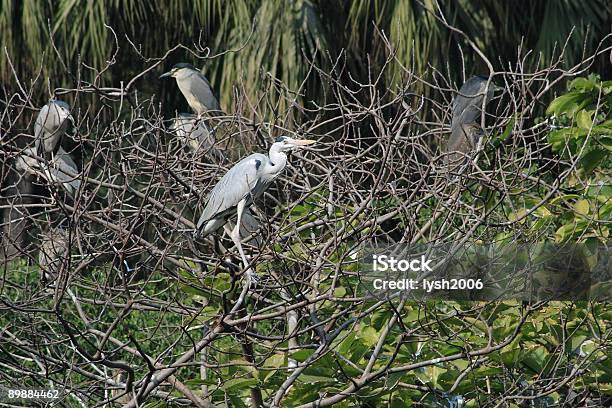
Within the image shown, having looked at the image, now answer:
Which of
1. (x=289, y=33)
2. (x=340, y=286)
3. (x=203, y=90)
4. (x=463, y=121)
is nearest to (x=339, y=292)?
(x=340, y=286)

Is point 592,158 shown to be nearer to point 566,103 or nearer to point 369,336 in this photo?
point 566,103

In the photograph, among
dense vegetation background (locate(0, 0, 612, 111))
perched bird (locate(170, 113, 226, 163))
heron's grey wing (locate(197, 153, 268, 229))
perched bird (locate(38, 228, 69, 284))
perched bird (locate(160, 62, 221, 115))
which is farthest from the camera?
dense vegetation background (locate(0, 0, 612, 111))

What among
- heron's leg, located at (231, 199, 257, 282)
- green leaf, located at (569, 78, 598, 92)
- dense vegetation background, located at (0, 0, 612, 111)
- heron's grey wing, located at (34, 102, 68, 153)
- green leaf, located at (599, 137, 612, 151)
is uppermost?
green leaf, located at (569, 78, 598, 92)

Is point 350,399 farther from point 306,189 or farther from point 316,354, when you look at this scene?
point 306,189

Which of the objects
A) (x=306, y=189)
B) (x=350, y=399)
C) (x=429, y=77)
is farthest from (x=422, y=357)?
(x=429, y=77)

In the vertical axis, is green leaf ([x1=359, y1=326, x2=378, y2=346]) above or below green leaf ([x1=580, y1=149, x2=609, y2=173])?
below

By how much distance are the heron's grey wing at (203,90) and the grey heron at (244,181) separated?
2955 millimetres

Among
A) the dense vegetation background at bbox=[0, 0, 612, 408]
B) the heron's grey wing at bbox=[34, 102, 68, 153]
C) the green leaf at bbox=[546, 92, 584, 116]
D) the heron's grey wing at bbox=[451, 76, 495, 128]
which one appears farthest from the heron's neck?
the heron's grey wing at bbox=[34, 102, 68, 153]

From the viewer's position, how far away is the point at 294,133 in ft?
15.0

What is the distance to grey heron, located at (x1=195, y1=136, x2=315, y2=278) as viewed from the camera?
4.05 metres

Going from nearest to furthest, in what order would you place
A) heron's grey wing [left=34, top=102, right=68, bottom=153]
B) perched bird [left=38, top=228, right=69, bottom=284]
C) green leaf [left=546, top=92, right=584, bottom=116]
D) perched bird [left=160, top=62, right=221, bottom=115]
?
1. perched bird [left=38, top=228, right=69, bottom=284]
2. green leaf [left=546, top=92, right=584, bottom=116]
3. heron's grey wing [left=34, top=102, right=68, bottom=153]
4. perched bird [left=160, top=62, right=221, bottom=115]

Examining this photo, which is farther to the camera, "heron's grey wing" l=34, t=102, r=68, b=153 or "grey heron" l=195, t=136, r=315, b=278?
"heron's grey wing" l=34, t=102, r=68, b=153

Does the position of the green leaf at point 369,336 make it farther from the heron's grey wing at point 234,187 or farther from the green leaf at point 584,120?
the green leaf at point 584,120

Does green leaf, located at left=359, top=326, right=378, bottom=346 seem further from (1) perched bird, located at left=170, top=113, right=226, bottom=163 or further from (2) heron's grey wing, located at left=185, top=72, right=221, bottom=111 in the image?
(2) heron's grey wing, located at left=185, top=72, right=221, bottom=111
